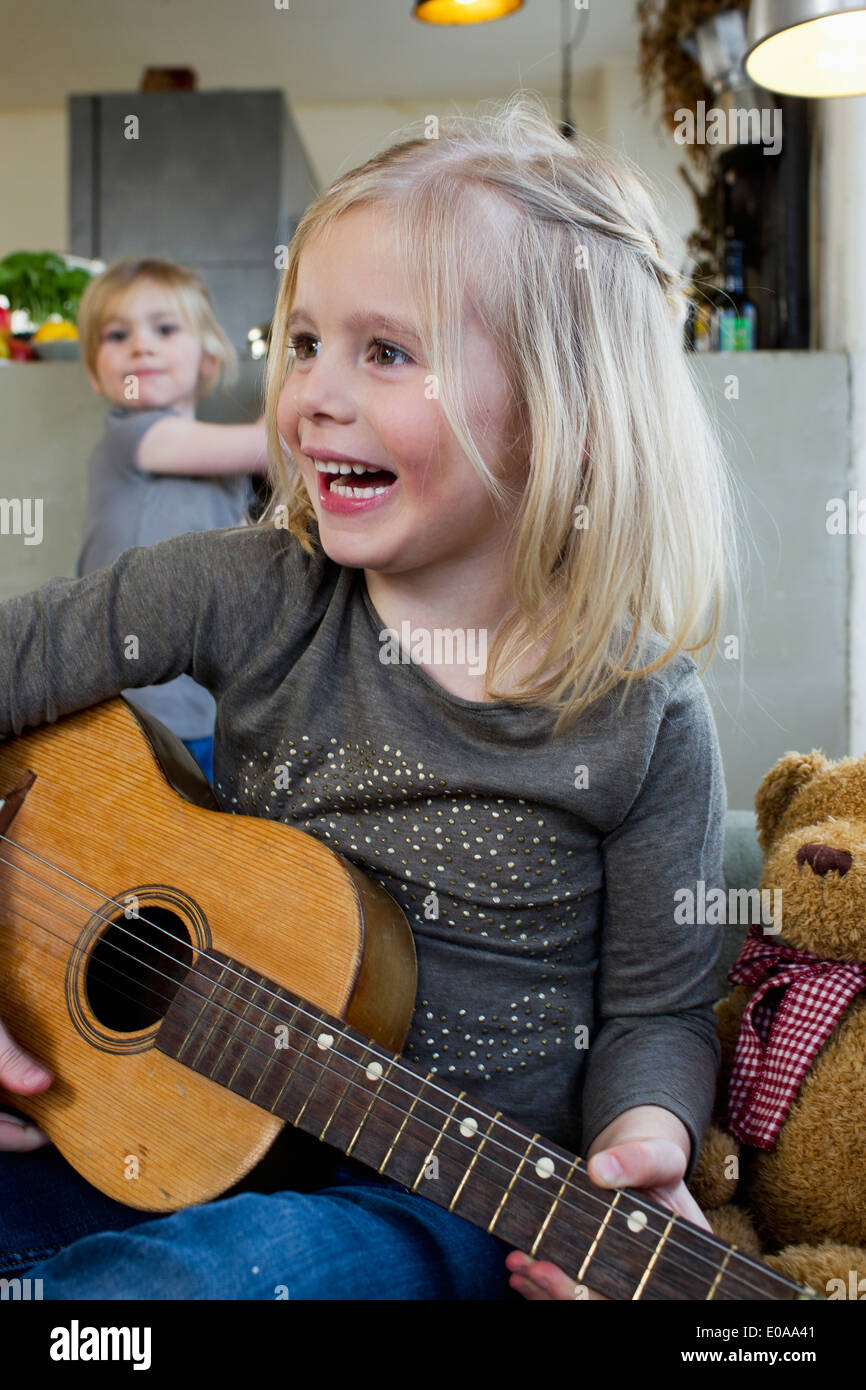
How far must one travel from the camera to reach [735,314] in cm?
224

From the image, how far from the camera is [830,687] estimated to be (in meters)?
2.10

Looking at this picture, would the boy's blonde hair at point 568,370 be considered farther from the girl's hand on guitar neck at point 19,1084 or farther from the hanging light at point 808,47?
the hanging light at point 808,47

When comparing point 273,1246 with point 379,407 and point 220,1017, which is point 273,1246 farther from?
point 379,407

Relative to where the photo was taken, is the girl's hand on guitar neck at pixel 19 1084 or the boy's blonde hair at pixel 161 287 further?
the boy's blonde hair at pixel 161 287

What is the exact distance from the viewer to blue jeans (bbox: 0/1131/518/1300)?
0.66m

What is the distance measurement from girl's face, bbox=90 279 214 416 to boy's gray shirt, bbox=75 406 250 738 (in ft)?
0.14

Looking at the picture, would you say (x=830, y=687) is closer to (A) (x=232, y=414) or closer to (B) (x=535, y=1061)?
(A) (x=232, y=414)

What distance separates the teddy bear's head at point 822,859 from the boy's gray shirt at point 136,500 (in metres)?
1.06

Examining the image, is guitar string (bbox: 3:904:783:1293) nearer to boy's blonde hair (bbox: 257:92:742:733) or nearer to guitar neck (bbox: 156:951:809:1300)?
guitar neck (bbox: 156:951:809:1300)

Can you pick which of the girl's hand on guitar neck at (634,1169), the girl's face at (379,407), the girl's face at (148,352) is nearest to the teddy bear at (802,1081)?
the girl's hand on guitar neck at (634,1169)

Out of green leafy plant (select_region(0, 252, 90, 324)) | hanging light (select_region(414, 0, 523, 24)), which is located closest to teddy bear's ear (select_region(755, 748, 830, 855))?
green leafy plant (select_region(0, 252, 90, 324))

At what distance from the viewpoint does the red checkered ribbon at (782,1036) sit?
0.91 metres
